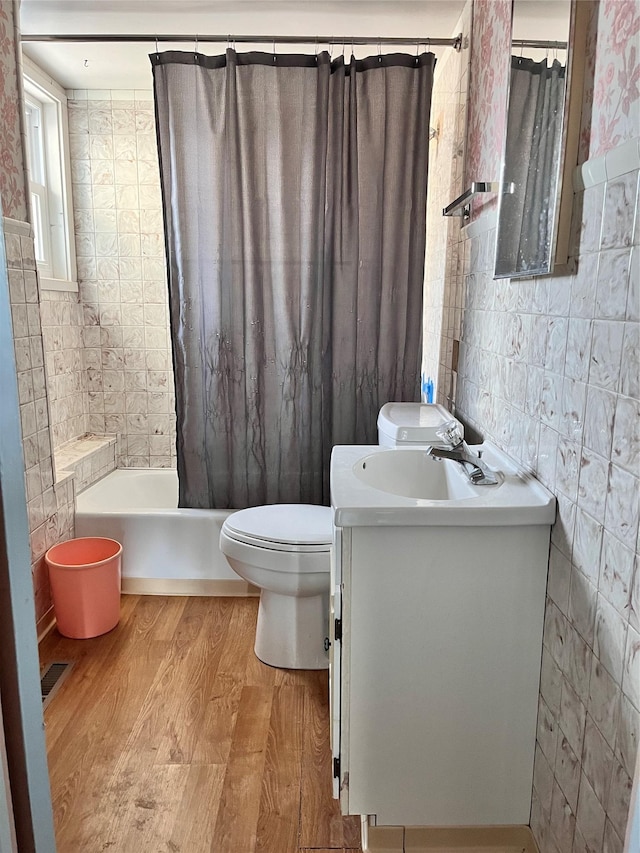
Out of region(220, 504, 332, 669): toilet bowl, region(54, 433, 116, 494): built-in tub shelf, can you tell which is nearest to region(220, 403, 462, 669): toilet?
region(220, 504, 332, 669): toilet bowl

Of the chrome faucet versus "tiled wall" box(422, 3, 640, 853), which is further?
the chrome faucet

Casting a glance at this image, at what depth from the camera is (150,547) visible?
267cm

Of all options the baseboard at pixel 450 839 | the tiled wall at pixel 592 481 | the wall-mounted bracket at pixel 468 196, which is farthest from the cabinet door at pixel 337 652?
the wall-mounted bracket at pixel 468 196

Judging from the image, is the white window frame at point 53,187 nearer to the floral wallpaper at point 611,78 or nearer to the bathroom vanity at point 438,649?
the bathroom vanity at point 438,649

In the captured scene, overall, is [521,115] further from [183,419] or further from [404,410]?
[183,419]

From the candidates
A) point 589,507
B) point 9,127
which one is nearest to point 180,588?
point 9,127

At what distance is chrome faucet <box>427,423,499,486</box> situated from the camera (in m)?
1.47

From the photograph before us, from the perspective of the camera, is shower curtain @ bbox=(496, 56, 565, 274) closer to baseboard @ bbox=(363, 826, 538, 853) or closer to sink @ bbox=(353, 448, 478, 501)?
sink @ bbox=(353, 448, 478, 501)

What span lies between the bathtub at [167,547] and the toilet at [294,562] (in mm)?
450

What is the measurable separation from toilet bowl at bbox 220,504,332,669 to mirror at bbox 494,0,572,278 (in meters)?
1.02

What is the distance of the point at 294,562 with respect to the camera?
2.04m

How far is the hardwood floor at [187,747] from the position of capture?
60.0 inches

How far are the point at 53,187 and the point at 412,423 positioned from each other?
2318 mm

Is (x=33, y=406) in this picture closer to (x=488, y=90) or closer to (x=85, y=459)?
(x=85, y=459)
